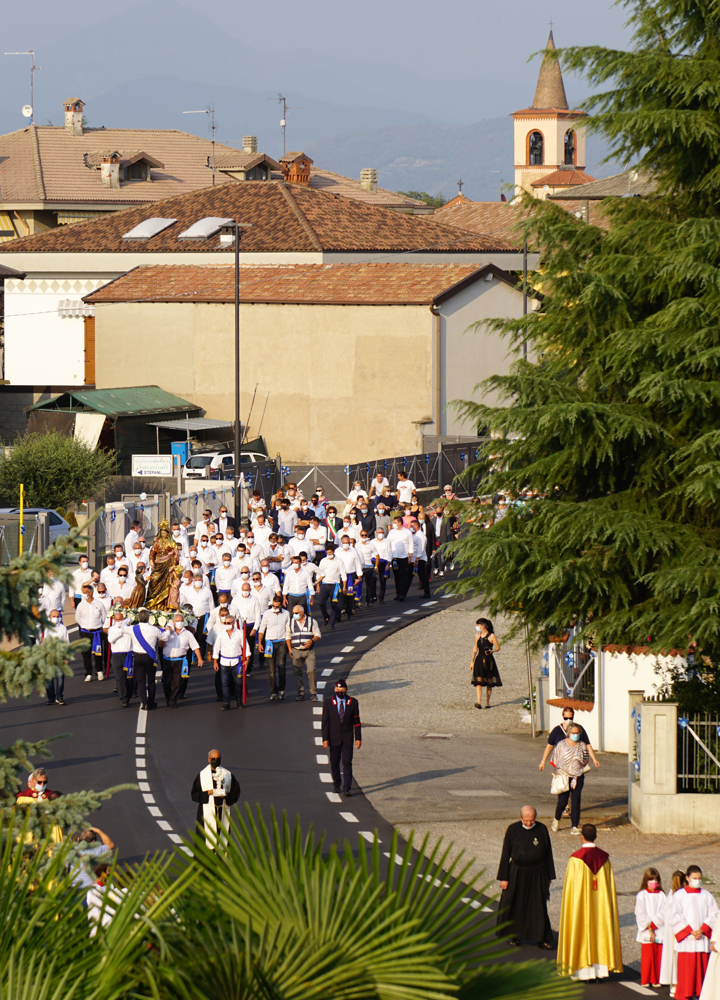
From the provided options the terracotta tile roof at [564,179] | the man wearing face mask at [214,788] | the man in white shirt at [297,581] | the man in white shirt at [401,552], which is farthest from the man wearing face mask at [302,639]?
the terracotta tile roof at [564,179]

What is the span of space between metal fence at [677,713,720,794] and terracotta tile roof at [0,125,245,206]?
6199 centimetres

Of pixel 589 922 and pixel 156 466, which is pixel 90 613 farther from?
pixel 156 466

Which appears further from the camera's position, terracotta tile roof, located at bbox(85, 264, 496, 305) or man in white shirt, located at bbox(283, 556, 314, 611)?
terracotta tile roof, located at bbox(85, 264, 496, 305)

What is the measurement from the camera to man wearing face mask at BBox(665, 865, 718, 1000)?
36.2 ft

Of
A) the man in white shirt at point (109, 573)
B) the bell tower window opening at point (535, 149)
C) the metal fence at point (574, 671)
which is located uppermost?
the bell tower window opening at point (535, 149)

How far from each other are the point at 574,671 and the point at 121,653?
6908mm

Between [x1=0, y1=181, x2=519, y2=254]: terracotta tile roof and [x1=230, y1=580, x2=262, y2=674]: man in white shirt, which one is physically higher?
[x1=0, y1=181, x2=519, y2=254]: terracotta tile roof

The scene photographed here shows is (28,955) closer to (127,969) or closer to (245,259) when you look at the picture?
(127,969)

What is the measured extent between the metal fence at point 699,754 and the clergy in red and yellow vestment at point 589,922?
4889 mm

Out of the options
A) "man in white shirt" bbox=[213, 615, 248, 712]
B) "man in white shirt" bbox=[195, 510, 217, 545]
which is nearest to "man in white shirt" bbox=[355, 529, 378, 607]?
"man in white shirt" bbox=[195, 510, 217, 545]

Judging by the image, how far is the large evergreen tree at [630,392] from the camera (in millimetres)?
16516

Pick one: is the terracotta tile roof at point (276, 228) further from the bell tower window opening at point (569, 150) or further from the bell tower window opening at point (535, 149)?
the bell tower window opening at point (569, 150)

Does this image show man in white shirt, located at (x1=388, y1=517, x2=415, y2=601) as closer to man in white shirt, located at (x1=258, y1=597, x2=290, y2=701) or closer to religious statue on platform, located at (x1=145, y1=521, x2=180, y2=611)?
religious statue on platform, located at (x1=145, y1=521, x2=180, y2=611)

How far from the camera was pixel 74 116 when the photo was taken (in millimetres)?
81688
